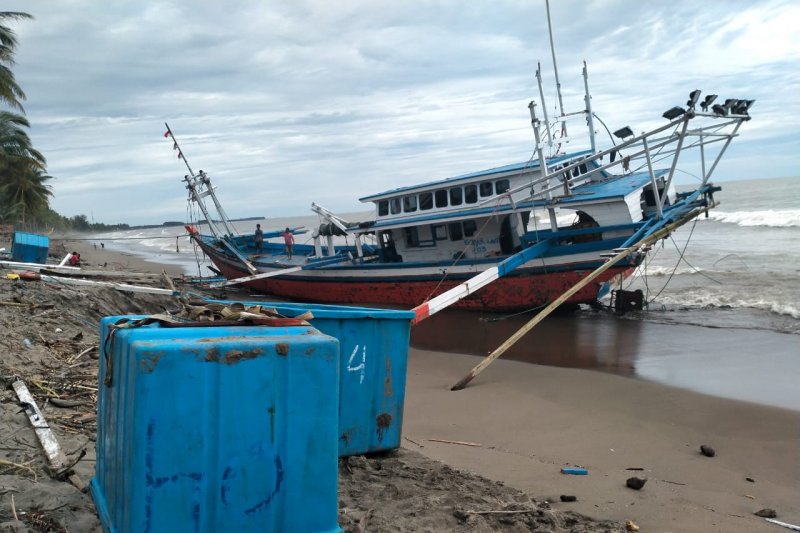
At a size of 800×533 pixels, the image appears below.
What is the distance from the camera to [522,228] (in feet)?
49.3

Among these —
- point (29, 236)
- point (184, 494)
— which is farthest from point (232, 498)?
point (29, 236)

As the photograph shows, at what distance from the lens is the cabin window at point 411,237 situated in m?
17.2

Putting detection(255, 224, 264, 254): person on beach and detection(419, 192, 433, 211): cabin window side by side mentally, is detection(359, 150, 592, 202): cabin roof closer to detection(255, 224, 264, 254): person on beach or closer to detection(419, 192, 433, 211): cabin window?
detection(419, 192, 433, 211): cabin window

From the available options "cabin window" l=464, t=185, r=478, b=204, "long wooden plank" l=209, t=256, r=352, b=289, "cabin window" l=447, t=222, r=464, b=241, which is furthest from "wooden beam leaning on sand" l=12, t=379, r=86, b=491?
"long wooden plank" l=209, t=256, r=352, b=289

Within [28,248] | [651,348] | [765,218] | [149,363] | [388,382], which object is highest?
[765,218]

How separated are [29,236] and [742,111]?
15579 mm

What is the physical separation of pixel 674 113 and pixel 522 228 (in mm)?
4579

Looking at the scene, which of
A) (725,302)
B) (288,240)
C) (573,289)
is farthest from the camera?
(288,240)

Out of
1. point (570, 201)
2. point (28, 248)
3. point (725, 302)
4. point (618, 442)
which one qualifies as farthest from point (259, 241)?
point (618, 442)

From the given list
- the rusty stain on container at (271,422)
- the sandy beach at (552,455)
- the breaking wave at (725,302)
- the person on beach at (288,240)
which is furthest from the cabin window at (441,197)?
the rusty stain on container at (271,422)

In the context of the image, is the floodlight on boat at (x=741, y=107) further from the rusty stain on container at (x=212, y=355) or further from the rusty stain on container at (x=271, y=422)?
the rusty stain on container at (x=212, y=355)

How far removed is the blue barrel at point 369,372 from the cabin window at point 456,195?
→ 12.0 meters

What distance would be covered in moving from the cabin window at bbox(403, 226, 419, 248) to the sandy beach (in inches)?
316

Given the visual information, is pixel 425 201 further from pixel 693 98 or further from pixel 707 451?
pixel 707 451
